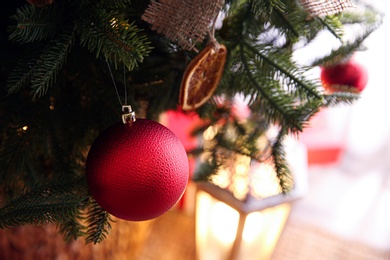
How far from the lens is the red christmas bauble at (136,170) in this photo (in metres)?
0.33

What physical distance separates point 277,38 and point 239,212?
37cm

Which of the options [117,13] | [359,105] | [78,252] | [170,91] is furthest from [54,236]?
[359,105]

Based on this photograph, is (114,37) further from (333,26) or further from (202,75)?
(333,26)

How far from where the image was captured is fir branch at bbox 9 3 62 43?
33cm

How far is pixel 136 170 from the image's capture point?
33cm

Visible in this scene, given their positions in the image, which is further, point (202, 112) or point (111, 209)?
point (202, 112)

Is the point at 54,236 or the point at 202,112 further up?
the point at 202,112

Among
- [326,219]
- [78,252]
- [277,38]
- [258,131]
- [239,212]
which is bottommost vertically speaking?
[326,219]

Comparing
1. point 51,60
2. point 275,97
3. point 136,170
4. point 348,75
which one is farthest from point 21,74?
point 348,75

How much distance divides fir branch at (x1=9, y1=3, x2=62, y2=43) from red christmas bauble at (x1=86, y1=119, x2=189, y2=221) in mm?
113

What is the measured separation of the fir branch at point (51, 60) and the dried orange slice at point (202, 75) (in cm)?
13

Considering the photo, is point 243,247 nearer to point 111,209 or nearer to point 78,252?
point 78,252

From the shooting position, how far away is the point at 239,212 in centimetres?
76

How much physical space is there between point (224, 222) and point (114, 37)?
55cm
